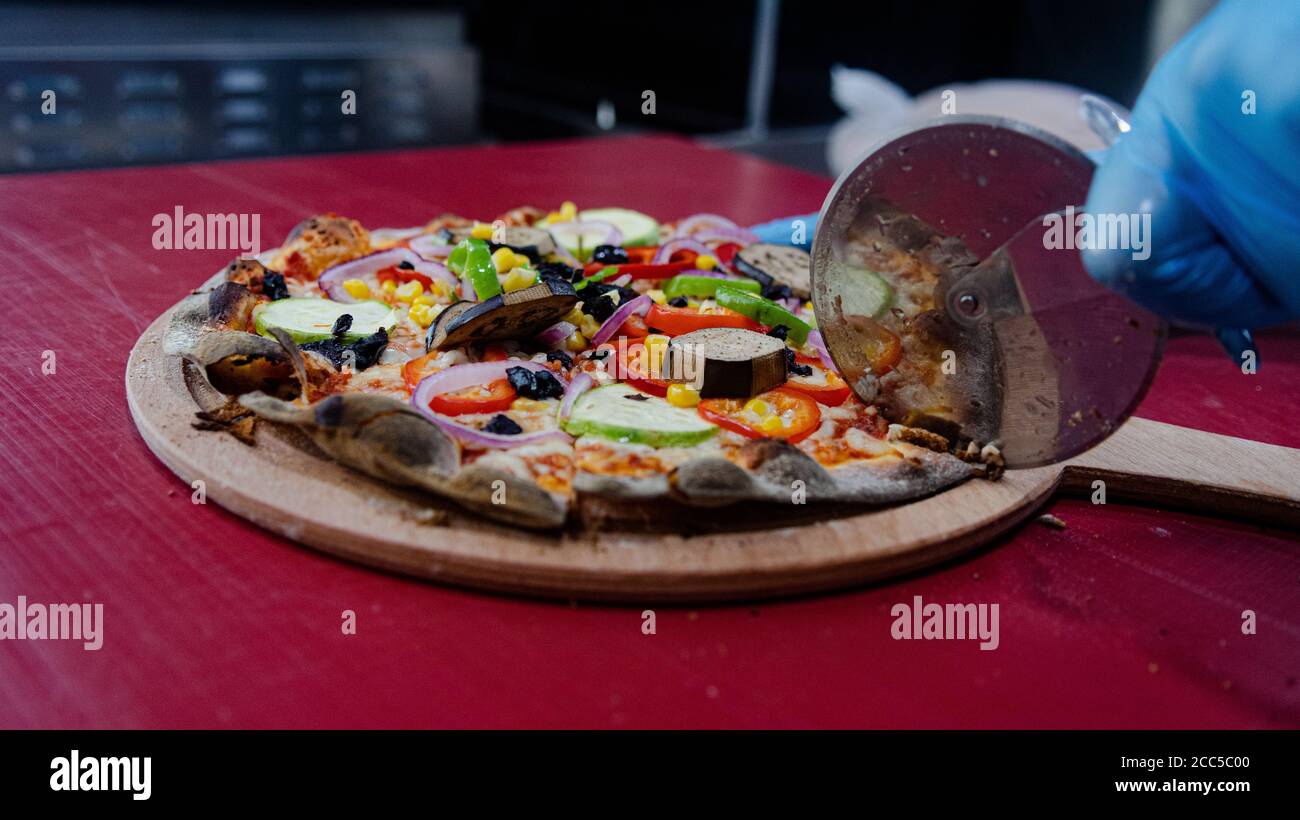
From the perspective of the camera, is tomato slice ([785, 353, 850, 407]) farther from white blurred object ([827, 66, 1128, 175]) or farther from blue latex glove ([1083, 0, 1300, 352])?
white blurred object ([827, 66, 1128, 175])

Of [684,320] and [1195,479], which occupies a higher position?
[684,320]

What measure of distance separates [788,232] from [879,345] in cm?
113

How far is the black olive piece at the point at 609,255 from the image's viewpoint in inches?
117

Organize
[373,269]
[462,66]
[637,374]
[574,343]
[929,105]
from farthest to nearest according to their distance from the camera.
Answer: [462,66], [929,105], [373,269], [574,343], [637,374]

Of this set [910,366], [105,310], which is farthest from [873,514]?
[105,310]

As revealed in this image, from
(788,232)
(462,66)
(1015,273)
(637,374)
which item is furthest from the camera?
(462,66)

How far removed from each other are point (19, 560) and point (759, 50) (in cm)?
580

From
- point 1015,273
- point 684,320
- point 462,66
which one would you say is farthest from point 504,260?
point 462,66

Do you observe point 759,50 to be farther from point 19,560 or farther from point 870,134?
point 19,560

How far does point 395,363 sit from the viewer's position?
2.36 meters

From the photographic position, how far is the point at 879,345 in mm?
2137

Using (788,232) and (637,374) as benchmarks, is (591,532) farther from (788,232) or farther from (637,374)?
(788,232)

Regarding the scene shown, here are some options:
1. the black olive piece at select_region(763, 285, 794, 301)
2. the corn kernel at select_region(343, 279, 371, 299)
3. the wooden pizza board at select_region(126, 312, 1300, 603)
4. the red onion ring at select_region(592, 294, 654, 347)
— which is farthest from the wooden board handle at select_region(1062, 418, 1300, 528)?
the corn kernel at select_region(343, 279, 371, 299)

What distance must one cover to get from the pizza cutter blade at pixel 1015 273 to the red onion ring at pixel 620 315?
57 cm
